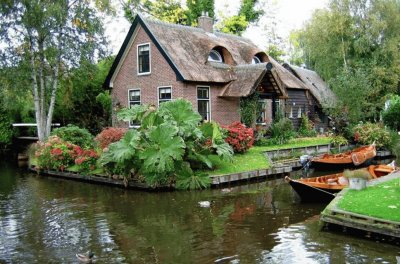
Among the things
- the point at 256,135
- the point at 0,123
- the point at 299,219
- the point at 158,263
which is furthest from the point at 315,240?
the point at 0,123

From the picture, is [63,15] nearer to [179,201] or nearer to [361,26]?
[179,201]

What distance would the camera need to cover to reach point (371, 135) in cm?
2631

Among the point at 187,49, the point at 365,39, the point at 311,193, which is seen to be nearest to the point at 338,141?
the point at 187,49

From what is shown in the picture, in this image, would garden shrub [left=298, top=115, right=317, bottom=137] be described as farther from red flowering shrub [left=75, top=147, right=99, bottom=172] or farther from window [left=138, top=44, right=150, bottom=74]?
red flowering shrub [left=75, top=147, right=99, bottom=172]

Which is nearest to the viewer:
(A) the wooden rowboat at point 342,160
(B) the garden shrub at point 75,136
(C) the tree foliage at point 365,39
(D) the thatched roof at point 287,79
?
(A) the wooden rowboat at point 342,160

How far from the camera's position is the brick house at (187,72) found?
82.6ft

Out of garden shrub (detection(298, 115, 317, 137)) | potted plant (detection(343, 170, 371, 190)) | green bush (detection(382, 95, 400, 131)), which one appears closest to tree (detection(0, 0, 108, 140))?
garden shrub (detection(298, 115, 317, 137))

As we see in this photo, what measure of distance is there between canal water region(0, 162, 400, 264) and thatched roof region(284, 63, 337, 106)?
18.6 m

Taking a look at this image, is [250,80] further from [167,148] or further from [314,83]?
[314,83]

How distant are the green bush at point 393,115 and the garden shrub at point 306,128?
551cm

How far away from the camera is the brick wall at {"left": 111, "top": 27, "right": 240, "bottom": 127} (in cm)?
2525

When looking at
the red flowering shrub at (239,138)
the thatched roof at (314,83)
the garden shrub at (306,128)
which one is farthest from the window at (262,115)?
the red flowering shrub at (239,138)

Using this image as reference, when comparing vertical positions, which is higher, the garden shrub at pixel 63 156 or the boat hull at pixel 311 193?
the garden shrub at pixel 63 156

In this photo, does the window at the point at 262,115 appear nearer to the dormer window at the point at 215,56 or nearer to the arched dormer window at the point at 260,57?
the arched dormer window at the point at 260,57
